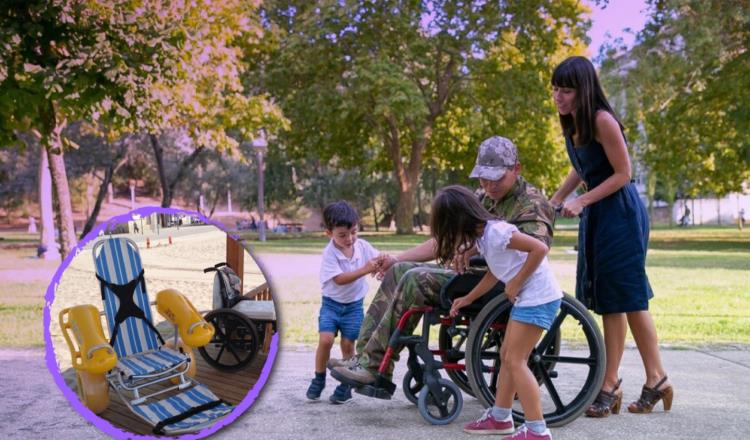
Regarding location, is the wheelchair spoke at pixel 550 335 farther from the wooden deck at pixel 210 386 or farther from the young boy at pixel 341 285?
the wooden deck at pixel 210 386

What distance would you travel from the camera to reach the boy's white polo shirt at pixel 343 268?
434cm

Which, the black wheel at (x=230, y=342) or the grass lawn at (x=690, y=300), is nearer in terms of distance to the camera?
the black wheel at (x=230, y=342)

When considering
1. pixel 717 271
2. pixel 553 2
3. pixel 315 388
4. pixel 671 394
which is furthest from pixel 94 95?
pixel 553 2

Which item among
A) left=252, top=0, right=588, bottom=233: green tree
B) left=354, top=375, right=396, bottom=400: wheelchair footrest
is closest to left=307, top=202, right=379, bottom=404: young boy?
left=354, top=375, right=396, bottom=400: wheelchair footrest

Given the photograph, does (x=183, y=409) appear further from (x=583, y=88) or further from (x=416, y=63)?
(x=416, y=63)

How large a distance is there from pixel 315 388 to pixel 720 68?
24.1 meters

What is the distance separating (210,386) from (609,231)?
2292mm

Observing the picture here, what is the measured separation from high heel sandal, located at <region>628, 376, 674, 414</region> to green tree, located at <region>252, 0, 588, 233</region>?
23.6 m

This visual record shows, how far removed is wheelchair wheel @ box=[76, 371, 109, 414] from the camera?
266cm

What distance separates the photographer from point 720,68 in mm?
Result: 25422

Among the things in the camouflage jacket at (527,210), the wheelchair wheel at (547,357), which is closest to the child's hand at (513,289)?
the wheelchair wheel at (547,357)

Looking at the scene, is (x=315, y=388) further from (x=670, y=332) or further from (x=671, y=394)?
(x=670, y=332)

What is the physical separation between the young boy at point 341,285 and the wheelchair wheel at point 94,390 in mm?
1734

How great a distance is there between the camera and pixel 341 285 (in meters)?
4.38
